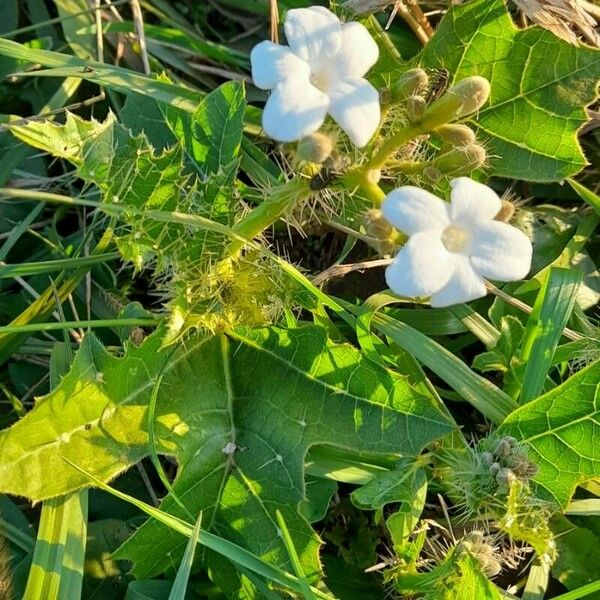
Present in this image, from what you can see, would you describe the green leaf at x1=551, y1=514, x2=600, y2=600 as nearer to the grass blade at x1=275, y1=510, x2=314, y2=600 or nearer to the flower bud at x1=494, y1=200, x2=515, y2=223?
the grass blade at x1=275, y1=510, x2=314, y2=600

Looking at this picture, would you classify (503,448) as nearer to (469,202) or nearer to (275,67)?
(469,202)

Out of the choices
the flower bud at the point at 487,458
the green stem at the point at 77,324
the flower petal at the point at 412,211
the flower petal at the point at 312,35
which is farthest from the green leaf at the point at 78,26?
the flower bud at the point at 487,458

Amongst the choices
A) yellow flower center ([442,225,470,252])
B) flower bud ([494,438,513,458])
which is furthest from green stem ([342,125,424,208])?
flower bud ([494,438,513,458])

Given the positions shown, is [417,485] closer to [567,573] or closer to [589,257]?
[567,573]

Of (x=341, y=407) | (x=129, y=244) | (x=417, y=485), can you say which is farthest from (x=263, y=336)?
(x=417, y=485)

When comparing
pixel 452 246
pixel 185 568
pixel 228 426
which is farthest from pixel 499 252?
pixel 185 568

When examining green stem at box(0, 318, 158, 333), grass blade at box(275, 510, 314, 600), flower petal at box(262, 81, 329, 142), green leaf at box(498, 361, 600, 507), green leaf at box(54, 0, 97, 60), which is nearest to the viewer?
flower petal at box(262, 81, 329, 142)
